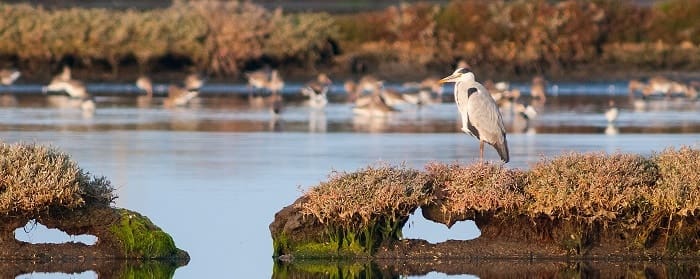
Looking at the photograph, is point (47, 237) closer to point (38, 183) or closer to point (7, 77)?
point (38, 183)

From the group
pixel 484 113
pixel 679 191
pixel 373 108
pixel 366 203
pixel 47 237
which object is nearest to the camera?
pixel 366 203

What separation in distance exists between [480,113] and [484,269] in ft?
9.90

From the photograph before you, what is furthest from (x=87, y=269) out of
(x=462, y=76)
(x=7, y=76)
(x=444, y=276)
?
(x=7, y=76)

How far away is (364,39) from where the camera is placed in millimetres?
47281

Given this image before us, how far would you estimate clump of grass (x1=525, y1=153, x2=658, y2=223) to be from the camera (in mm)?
12859

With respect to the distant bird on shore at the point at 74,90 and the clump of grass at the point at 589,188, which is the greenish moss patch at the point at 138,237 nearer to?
the clump of grass at the point at 589,188

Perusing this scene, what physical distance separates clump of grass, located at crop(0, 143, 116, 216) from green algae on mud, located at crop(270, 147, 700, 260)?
1.57 m

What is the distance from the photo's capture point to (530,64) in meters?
46.4

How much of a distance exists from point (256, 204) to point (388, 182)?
3.68 meters

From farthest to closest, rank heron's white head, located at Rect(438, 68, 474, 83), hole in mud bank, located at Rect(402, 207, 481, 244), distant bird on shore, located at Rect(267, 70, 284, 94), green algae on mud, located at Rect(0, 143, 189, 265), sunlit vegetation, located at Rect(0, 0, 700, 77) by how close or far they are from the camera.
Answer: sunlit vegetation, located at Rect(0, 0, 700, 77)
distant bird on shore, located at Rect(267, 70, 284, 94)
heron's white head, located at Rect(438, 68, 474, 83)
hole in mud bank, located at Rect(402, 207, 481, 244)
green algae on mud, located at Rect(0, 143, 189, 265)

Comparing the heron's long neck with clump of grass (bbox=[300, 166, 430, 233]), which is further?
the heron's long neck

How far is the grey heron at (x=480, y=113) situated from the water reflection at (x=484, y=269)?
2645 mm

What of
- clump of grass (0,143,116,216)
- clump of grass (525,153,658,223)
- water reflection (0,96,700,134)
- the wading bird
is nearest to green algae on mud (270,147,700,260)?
clump of grass (525,153,658,223)

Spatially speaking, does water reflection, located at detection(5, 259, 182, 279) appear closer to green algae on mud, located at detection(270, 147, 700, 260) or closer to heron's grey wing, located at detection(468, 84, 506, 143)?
green algae on mud, located at detection(270, 147, 700, 260)
